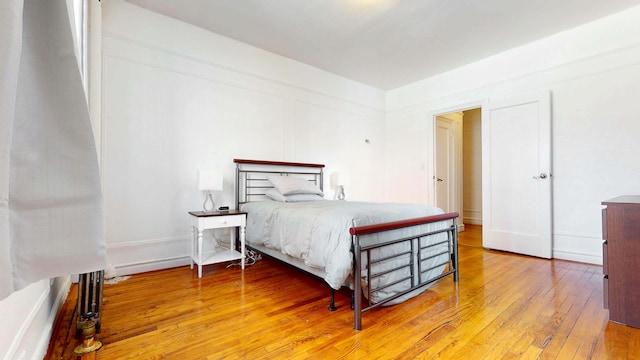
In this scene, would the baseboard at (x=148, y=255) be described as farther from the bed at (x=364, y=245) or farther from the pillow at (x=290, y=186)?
the pillow at (x=290, y=186)

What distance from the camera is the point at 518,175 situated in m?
3.79

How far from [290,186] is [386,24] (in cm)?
219

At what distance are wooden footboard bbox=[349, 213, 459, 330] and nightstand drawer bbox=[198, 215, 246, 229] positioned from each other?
1.57m

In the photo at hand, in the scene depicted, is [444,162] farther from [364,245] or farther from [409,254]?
[364,245]

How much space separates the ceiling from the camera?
9.64ft

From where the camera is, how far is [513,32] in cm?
344

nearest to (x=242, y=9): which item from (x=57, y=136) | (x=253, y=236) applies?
(x=253, y=236)

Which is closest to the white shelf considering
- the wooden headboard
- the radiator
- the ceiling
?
Result: the wooden headboard

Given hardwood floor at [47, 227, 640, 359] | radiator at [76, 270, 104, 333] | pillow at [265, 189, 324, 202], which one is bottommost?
hardwood floor at [47, 227, 640, 359]

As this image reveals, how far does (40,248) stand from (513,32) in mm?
4540

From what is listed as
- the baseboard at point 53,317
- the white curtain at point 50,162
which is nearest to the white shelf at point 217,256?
the baseboard at point 53,317

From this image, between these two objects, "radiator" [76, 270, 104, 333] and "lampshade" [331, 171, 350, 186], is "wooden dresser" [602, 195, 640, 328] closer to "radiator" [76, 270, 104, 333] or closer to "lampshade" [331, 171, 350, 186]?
"lampshade" [331, 171, 350, 186]

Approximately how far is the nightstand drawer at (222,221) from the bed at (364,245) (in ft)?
0.54

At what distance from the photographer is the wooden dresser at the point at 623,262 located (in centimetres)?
179
